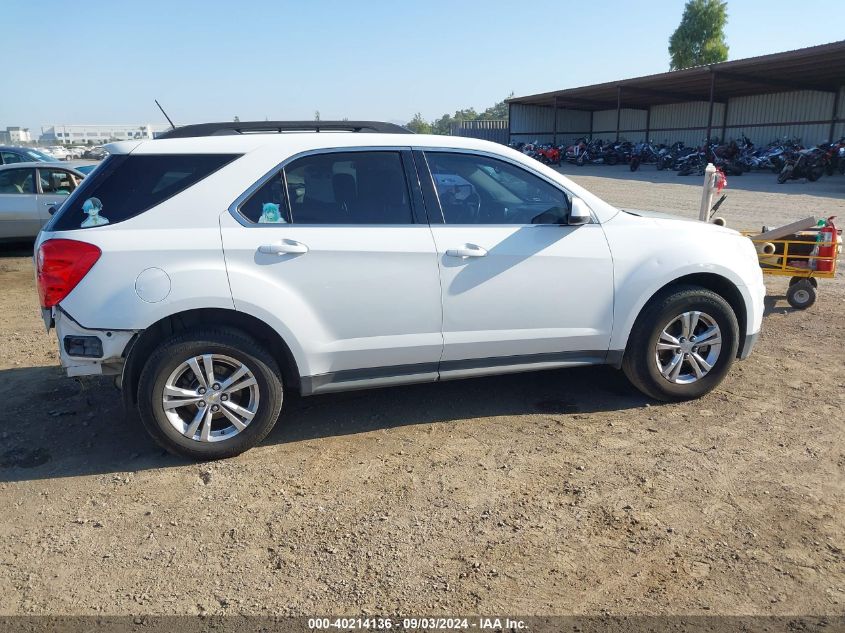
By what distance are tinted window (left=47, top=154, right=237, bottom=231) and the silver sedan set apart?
787cm

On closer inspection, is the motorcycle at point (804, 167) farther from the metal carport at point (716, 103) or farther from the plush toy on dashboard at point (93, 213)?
the plush toy on dashboard at point (93, 213)

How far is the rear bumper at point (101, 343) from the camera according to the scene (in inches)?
143

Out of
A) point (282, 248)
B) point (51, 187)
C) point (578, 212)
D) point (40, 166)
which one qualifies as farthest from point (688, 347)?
point (40, 166)

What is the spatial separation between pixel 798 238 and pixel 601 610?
5.72 metres

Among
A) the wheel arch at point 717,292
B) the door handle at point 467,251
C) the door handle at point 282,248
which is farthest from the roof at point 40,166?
the wheel arch at point 717,292

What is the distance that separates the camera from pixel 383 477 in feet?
12.3

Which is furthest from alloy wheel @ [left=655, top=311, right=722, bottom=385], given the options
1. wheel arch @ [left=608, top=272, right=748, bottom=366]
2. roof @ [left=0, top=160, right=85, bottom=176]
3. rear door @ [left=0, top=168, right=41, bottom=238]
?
roof @ [left=0, top=160, right=85, bottom=176]

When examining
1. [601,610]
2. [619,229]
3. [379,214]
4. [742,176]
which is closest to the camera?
[601,610]

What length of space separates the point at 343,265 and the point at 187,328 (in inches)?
37.4

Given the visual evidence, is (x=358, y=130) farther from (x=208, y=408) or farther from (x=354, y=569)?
(x=354, y=569)

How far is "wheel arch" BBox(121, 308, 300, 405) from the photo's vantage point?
374cm

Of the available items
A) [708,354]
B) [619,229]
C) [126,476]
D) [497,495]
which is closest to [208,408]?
[126,476]

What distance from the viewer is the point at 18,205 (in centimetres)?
1063

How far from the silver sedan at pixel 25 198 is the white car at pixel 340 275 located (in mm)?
7939
